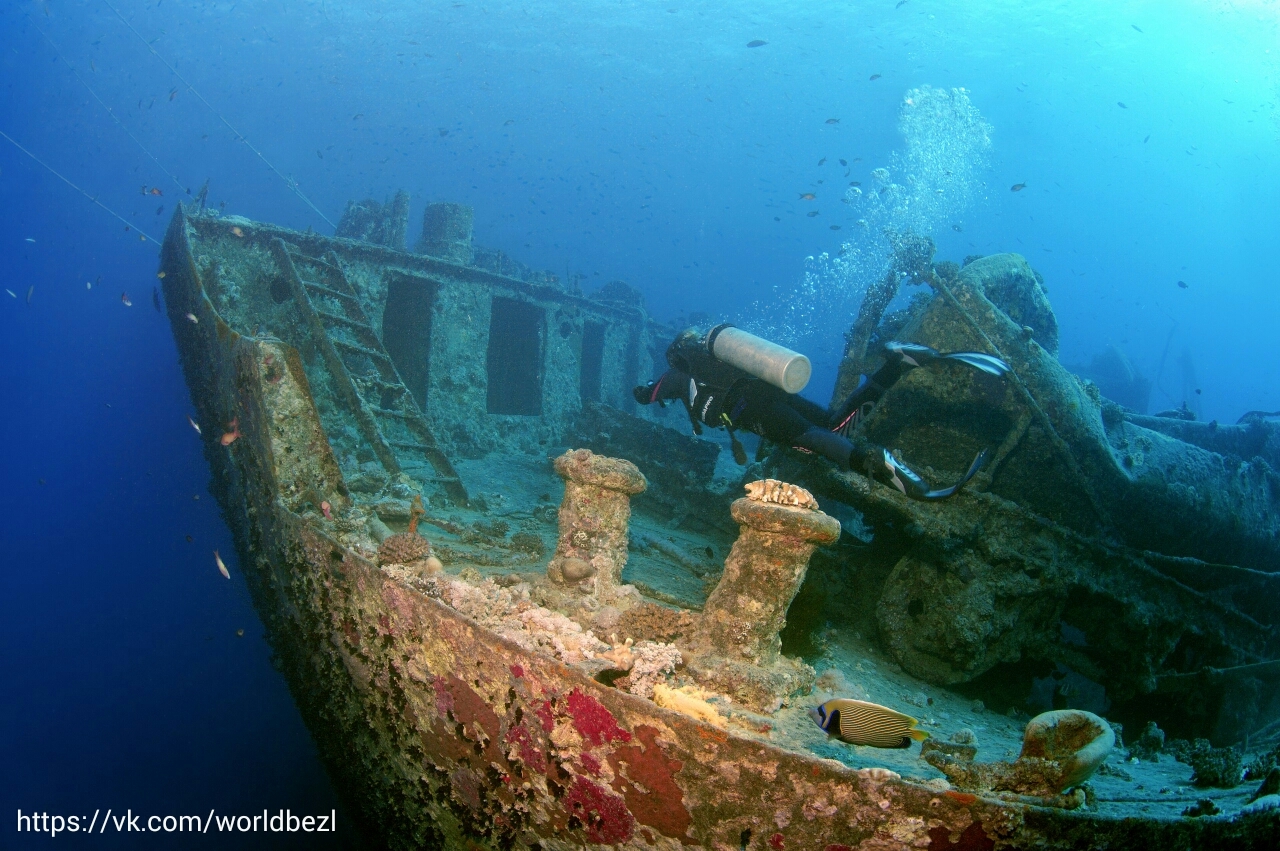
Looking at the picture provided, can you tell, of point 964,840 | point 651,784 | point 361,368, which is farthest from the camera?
point 361,368

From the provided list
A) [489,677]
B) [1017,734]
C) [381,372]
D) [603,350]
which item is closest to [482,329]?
[381,372]

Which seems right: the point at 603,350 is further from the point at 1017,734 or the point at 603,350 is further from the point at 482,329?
the point at 1017,734

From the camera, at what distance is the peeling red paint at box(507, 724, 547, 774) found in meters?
2.71

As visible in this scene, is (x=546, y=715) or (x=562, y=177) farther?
(x=562, y=177)

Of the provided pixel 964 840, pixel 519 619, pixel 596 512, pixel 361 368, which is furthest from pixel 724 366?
pixel 361 368

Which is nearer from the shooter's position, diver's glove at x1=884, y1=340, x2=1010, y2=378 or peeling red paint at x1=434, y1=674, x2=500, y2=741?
peeling red paint at x1=434, y1=674, x2=500, y2=741

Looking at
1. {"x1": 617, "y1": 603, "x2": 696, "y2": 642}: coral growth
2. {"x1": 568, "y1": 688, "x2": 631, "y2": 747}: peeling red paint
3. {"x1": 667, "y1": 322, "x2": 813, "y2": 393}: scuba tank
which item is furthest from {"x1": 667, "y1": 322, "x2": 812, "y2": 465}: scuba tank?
{"x1": 568, "y1": 688, "x2": 631, "y2": 747}: peeling red paint

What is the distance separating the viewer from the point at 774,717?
2.64m

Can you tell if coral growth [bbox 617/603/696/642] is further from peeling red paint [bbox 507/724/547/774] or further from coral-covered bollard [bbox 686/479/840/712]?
peeling red paint [bbox 507/724/547/774]

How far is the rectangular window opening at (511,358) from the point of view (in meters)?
15.3

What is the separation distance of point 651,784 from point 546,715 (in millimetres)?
559

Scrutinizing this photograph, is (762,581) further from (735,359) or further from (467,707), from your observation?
(735,359)

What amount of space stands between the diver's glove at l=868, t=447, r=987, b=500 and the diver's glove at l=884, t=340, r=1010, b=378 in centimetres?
81

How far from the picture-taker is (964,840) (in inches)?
75.7
